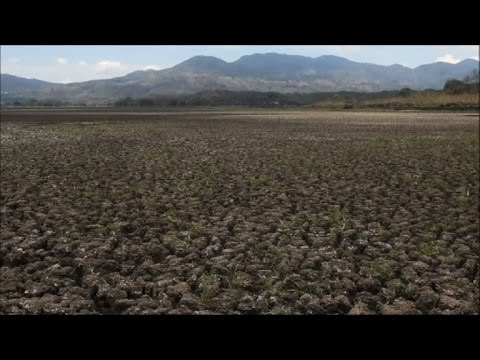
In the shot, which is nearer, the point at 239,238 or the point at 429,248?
the point at 429,248

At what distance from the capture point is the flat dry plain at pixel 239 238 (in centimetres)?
475

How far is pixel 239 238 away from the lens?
686 centimetres

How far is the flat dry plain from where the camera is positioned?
4.75 m

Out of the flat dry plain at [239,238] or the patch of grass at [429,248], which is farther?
the patch of grass at [429,248]

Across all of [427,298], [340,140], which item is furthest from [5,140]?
[427,298]

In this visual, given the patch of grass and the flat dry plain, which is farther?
the patch of grass
